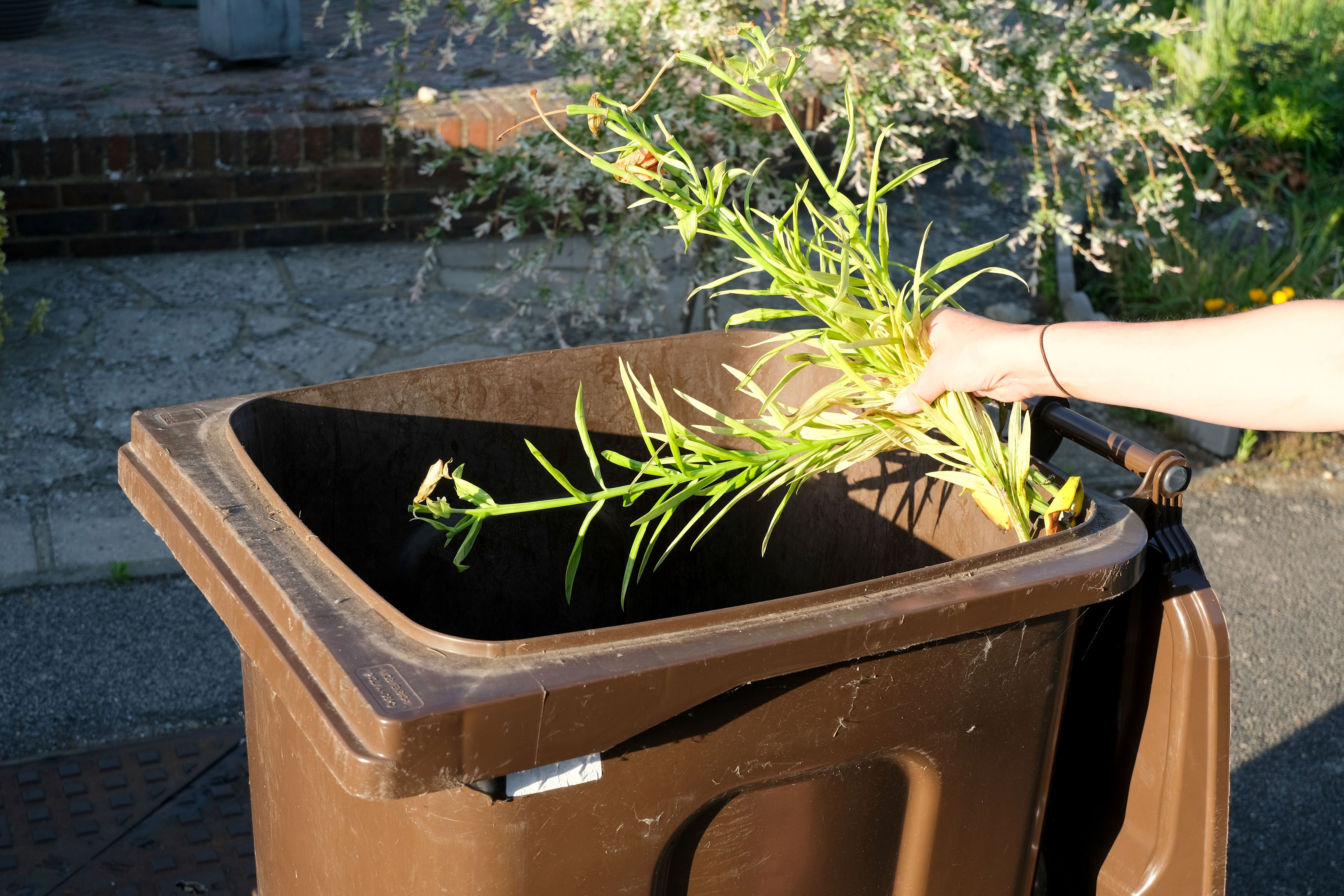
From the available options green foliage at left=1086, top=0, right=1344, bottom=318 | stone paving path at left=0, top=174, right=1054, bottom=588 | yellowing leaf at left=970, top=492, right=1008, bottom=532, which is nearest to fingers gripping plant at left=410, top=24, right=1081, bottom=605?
yellowing leaf at left=970, top=492, right=1008, bottom=532

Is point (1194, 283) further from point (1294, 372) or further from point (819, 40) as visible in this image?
point (1294, 372)

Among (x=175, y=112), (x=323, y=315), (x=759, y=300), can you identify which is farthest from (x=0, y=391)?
(x=759, y=300)

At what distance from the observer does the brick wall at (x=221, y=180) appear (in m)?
4.08

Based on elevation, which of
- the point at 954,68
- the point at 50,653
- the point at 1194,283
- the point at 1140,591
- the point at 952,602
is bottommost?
the point at 50,653

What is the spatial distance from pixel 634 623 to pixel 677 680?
0.52ft

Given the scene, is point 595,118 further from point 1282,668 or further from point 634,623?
point 1282,668

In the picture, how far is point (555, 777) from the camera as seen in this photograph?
3.43 ft

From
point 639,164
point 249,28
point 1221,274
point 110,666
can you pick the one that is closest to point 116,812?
point 110,666

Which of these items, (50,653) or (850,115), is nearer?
(850,115)

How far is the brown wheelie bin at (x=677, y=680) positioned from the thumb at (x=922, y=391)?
0.18m

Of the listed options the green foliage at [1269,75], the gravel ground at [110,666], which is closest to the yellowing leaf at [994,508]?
the gravel ground at [110,666]

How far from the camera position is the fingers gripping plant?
1337mm

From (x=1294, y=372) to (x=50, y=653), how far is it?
2.51m

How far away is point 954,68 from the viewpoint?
329 cm
